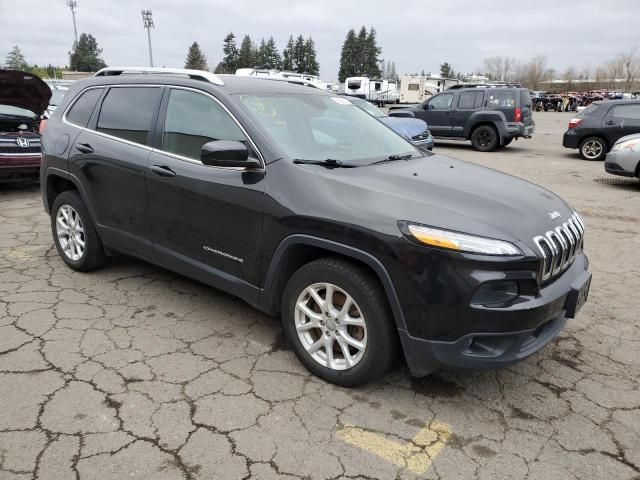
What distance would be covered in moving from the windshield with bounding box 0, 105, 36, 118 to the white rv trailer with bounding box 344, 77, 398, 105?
33409 millimetres

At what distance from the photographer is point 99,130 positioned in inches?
162

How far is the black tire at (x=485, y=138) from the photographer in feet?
48.0

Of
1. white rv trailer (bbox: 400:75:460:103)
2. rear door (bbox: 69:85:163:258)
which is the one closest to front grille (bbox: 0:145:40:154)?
rear door (bbox: 69:85:163:258)

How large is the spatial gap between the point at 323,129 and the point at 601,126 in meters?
11.5

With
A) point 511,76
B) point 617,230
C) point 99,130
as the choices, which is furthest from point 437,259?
point 511,76

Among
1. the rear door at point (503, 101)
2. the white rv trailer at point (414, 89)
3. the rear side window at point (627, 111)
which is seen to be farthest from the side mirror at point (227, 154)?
the white rv trailer at point (414, 89)

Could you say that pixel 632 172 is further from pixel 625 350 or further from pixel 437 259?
pixel 437 259

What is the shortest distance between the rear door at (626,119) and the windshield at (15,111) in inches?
486

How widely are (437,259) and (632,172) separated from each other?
27.4 feet

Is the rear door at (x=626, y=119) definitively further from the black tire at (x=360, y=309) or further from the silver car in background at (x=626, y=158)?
the black tire at (x=360, y=309)

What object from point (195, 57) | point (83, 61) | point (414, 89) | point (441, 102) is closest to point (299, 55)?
point (195, 57)

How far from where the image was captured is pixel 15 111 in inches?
311

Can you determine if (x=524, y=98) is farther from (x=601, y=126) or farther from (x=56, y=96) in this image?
(x=56, y=96)

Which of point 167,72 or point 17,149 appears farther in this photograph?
point 17,149
